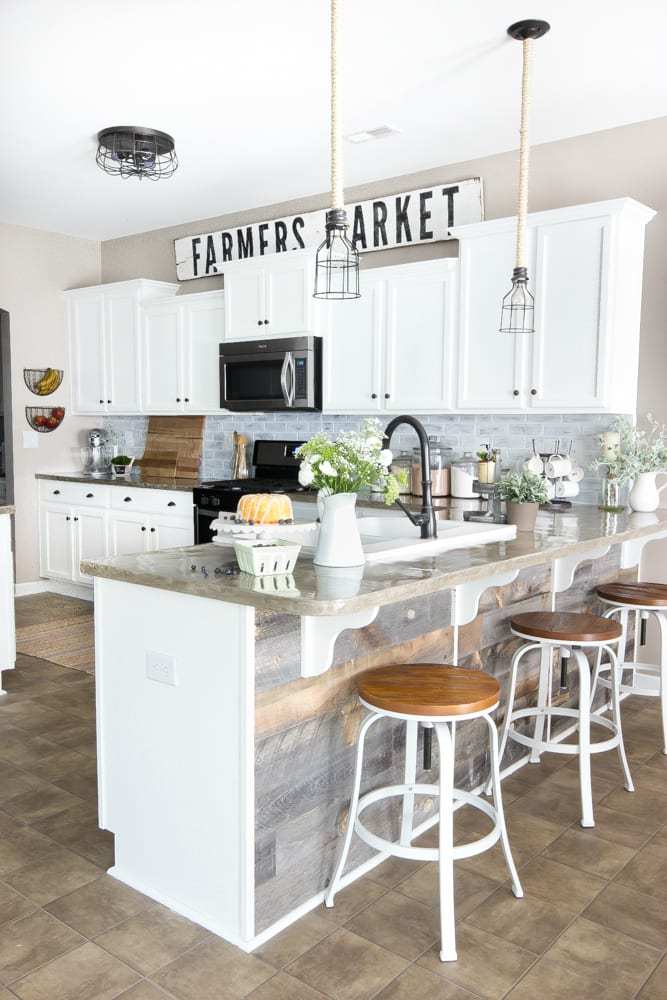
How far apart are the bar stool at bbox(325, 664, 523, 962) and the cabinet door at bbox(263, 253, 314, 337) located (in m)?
2.97

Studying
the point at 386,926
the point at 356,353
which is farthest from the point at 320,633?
the point at 356,353

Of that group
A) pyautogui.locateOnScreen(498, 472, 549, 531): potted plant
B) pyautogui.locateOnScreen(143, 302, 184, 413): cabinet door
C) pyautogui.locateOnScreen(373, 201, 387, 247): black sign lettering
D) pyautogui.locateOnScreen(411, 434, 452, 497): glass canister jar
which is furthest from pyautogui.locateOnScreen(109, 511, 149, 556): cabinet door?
pyautogui.locateOnScreen(498, 472, 549, 531): potted plant

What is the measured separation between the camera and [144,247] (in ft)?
21.0

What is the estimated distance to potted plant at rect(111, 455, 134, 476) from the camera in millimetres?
6289

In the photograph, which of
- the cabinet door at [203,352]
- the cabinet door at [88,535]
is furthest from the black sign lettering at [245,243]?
the cabinet door at [88,535]

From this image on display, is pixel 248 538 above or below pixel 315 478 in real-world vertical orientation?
below

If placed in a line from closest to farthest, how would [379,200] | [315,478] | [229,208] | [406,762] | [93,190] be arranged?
[315,478] < [406,762] < [379,200] < [93,190] < [229,208]

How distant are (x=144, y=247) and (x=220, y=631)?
199 inches

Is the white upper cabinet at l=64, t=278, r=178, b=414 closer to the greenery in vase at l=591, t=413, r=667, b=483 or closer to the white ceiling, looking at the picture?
the white ceiling

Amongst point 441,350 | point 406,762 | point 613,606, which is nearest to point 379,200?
point 441,350

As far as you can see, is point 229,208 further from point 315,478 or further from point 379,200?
point 315,478

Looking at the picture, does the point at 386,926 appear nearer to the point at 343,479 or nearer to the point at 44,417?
the point at 343,479

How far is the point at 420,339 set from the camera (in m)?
4.46

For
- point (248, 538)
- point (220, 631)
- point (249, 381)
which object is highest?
point (249, 381)
